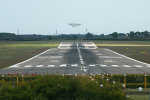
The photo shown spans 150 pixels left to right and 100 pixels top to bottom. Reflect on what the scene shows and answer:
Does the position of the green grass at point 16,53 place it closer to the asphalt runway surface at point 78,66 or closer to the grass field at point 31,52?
the grass field at point 31,52

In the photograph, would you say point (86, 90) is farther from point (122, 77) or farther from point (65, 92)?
point (122, 77)

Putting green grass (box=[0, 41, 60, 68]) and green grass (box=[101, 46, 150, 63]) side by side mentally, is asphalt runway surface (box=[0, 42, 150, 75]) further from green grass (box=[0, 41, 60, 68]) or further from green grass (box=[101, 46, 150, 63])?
green grass (box=[101, 46, 150, 63])

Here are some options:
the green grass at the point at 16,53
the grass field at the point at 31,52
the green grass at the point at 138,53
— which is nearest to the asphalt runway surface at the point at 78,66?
the green grass at the point at 16,53

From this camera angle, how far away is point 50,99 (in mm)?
11555

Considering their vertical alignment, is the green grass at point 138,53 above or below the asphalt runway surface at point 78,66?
below

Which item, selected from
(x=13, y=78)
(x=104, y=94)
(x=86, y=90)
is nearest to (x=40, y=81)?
(x=86, y=90)

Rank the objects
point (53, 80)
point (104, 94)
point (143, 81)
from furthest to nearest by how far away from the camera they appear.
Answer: point (143, 81)
point (53, 80)
point (104, 94)

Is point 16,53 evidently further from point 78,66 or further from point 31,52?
point 78,66

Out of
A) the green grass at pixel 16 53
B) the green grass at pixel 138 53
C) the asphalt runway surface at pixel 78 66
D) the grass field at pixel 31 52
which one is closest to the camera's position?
the asphalt runway surface at pixel 78 66

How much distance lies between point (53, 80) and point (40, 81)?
678 millimetres

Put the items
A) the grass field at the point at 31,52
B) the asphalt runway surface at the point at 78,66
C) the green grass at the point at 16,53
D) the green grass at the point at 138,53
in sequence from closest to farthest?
the asphalt runway surface at the point at 78,66
the green grass at the point at 16,53
the grass field at the point at 31,52
the green grass at the point at 138,53

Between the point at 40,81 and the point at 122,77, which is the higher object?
the point at 40,81

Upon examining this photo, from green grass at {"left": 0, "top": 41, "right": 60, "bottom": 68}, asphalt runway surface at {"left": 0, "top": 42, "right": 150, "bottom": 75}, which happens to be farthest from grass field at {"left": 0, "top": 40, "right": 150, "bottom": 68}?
asphalt runway surface at {"left": 0, "top": 42, "right": 150, "bottom": 75}

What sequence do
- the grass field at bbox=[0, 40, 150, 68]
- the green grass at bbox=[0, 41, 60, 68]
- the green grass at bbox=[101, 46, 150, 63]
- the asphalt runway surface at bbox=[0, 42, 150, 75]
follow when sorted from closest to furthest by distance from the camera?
the asphalt runway surface at bbox=[0, 42, 150, 75], the green grass at bbox=[0, 41, 60, 68], the grass field at bbox=[0, 40, 150, 68], the green grass at bbox=[101, 46, 150, 63]
